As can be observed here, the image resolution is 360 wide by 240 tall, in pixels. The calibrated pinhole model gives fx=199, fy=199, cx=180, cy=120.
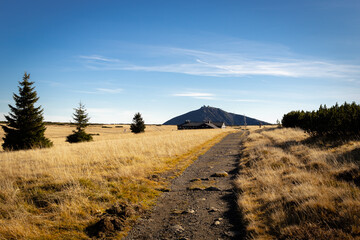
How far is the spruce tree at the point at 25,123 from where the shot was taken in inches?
1077

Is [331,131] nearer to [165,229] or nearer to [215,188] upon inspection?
[215,188]

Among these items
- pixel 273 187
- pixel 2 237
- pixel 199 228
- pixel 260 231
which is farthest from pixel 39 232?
pixel 273 187

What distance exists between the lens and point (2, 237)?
396 centimetres

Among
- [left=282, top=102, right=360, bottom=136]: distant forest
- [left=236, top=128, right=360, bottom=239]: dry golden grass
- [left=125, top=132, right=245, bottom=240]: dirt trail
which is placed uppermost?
[left=282, top=102, right=360, bottom=136]: distant forest

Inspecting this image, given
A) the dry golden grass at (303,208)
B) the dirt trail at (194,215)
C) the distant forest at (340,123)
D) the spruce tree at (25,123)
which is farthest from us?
the spruce tree at (25,123)

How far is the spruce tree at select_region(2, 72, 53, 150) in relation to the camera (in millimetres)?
27344

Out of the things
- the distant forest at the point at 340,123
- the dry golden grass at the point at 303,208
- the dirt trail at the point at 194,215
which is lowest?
the dirt trail at the point at 194,215

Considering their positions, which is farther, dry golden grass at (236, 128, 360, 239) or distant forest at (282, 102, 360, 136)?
distant forest at (282, 102, 360, 136)

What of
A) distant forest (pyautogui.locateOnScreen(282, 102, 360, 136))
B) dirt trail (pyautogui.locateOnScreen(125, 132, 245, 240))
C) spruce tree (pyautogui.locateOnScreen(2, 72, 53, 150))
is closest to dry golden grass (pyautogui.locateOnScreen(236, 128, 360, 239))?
dirt trail (pyautogui.locateOnScreen(125, 132, 245, 240))

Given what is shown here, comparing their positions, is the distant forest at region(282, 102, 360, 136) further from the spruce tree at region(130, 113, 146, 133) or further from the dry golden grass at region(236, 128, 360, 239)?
the spruce tree at region(130, 113, 146, 133)

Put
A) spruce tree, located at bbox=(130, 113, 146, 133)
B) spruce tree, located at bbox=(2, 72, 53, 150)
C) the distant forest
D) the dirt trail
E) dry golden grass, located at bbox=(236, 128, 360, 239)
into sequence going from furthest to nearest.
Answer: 1. spruce tree, located at bbox=(130, 113, 146, 133)
2. spruce tree, located at bbox=(2, 72, 53, 150)
3. the distant forest
4. the dirt trail
5. dry golden grass, located at bbox=(236, 128, 360, 239)

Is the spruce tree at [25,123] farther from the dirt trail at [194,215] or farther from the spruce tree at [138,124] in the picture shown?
the spruce tree at [138,124]

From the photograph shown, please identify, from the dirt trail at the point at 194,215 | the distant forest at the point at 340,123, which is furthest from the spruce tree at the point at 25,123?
the distant forest at the point at 340,123

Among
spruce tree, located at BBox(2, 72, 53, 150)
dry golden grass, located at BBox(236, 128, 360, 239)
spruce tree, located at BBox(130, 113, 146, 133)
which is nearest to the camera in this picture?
dry golden grass, located at BBox(236, 128, 360, 239)
